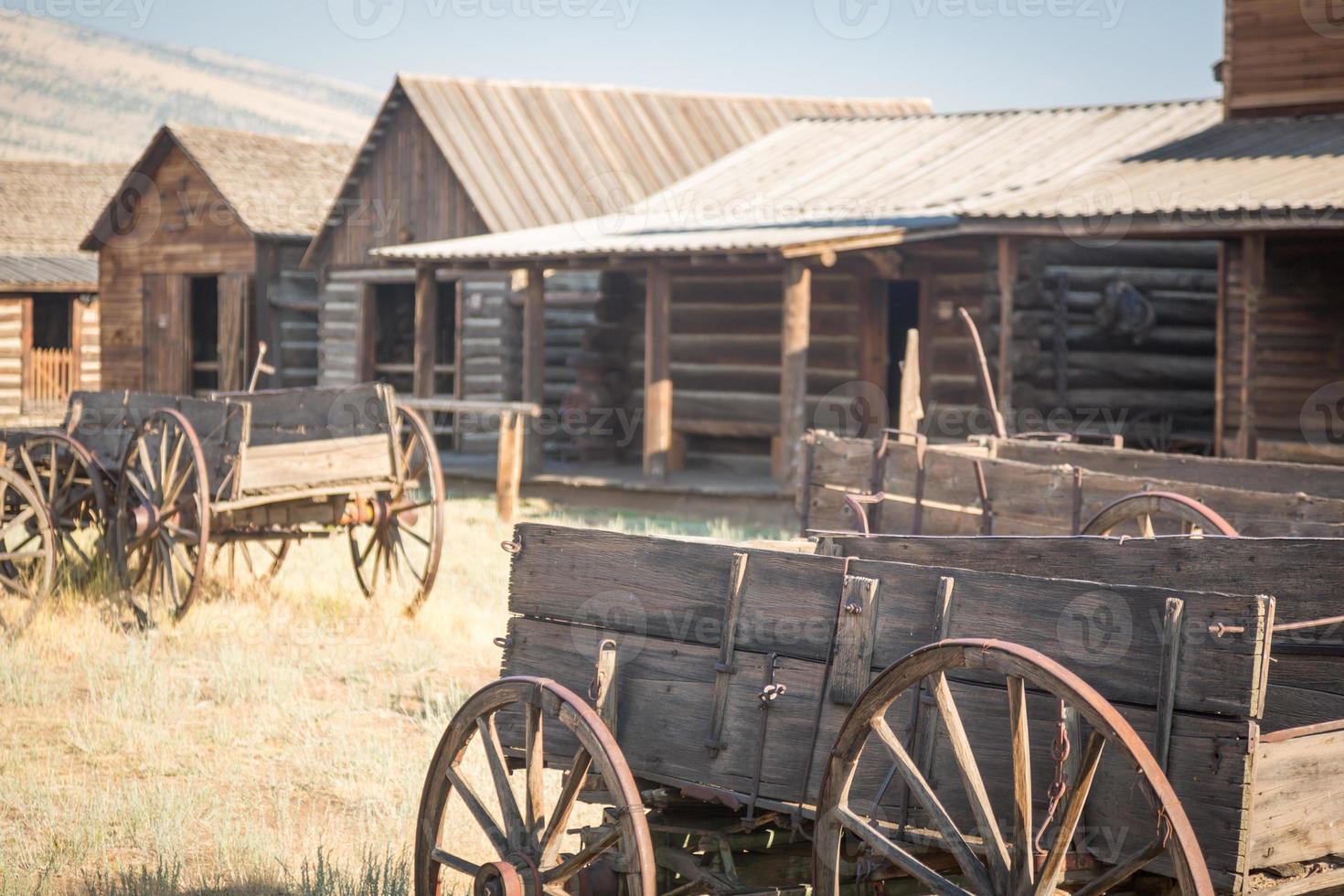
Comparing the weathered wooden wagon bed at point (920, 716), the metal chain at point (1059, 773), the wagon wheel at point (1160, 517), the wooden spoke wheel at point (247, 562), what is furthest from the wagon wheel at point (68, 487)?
the metal chain at point (1059, 773)

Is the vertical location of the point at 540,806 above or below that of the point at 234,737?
above

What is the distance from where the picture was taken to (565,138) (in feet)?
66.1

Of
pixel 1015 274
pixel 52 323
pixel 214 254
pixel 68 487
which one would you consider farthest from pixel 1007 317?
pixel 52 323

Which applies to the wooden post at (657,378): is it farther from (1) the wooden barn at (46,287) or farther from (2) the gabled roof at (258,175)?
(1) the wooden barn at (46,287)

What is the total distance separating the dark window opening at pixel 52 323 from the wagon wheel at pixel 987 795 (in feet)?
103

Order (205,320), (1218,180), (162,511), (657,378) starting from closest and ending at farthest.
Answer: (162,511)
(1218,180)
(657,378)
(205,320)

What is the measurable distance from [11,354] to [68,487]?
21.7m

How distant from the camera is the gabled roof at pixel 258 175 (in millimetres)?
22250

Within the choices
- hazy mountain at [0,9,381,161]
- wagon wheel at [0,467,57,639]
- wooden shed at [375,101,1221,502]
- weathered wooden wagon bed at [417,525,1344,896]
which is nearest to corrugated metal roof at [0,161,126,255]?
wooden shed at [375,101,1221,502]

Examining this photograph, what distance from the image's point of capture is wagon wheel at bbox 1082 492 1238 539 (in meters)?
6.50

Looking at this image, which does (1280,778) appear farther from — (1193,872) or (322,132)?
(322,132)

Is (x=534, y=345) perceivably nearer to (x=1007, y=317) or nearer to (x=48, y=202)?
(x=1007, y=317)

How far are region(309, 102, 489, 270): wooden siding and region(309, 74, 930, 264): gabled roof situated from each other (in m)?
0.18

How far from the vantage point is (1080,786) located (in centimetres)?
298
